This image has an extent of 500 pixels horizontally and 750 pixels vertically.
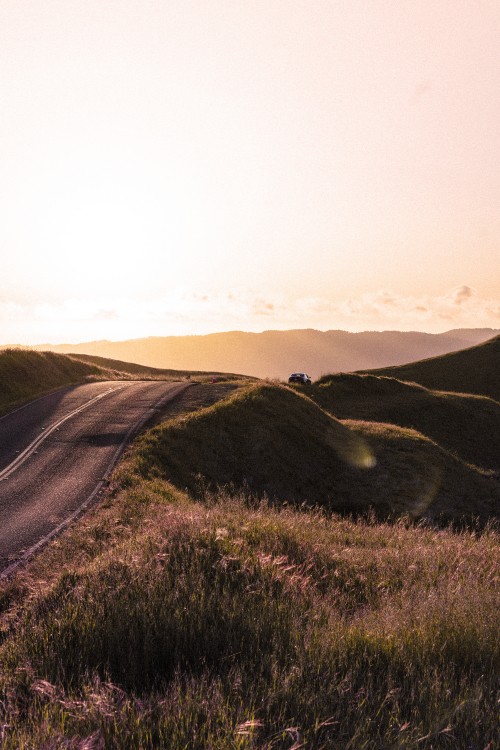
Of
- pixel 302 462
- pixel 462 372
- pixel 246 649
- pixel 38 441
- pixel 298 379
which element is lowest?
pixel 302 462

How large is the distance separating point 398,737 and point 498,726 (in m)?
0.79

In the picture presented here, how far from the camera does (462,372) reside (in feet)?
233

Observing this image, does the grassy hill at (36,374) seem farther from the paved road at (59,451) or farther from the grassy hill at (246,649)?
the grassy hill at (246,649)

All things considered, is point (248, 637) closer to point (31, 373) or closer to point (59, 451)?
point (59, 451)

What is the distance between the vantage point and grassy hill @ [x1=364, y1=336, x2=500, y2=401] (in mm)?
66000

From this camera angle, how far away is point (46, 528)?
11.9 metres

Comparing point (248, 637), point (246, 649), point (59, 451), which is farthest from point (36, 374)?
point (246, 649)

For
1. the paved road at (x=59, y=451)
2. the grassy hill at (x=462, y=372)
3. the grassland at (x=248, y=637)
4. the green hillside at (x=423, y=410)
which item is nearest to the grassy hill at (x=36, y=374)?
the paved road at (x=59, y=451)

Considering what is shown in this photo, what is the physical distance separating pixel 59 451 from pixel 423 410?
33.2 meters

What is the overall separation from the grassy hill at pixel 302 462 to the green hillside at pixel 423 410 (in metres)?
11.2

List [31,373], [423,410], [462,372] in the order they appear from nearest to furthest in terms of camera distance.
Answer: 1. [31,373]
2. [423,410]
3. [462,372]

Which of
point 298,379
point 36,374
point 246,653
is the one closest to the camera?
point 246,653

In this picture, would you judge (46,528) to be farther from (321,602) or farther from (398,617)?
(398,617)

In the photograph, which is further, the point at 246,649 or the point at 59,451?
the point at 59,451
